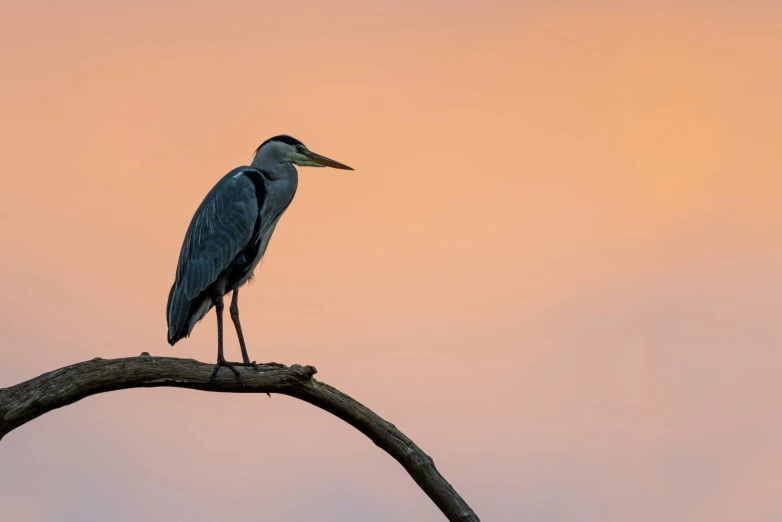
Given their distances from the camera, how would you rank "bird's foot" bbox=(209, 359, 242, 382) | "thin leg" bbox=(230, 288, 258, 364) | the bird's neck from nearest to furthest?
"bird's foot" bbox=(209, 359, 242, 382), "thin leg" bbox=(230, 288, 258, 364), the bird's neck

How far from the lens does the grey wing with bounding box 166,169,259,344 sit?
9.74 metres

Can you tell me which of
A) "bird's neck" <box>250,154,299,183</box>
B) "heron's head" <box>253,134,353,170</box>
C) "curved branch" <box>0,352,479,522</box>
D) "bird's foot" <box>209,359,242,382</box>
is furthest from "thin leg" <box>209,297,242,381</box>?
"heron's head" <box>253,134,353,170</box>

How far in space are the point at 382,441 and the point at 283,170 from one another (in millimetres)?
3642

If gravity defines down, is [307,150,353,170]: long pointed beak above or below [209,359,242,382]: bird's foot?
above

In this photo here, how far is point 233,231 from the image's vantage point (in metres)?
10.2

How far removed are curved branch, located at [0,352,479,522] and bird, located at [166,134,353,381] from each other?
135 cm

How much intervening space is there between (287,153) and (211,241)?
1.31 m

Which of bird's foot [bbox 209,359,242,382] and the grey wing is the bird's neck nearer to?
the grey wing

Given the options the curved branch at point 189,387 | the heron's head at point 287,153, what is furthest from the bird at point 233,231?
the curved branch at point 189,387

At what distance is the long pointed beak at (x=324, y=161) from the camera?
1077 centimetres

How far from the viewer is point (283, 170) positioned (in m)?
10.7

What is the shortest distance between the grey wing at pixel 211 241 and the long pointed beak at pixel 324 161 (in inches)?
29.7

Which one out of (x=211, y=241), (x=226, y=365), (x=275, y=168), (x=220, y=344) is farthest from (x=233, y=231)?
(x=226, y=365)

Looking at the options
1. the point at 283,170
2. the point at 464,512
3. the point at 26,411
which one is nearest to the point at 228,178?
the point at 283,170
